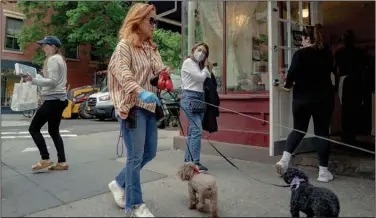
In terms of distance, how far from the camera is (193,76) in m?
4.70

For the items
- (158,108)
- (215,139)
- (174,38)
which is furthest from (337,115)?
(174,38)

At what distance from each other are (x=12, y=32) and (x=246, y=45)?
21.1 m

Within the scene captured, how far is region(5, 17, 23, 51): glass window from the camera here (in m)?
22.8

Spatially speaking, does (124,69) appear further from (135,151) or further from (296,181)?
(296,181)

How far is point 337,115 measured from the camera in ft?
22.0

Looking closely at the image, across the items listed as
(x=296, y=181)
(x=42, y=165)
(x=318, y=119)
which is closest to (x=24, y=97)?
(x=42, y=165)

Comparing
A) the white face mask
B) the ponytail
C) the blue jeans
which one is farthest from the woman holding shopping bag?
the ponytail

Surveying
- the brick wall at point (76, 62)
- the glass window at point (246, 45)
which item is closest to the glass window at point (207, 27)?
the glass window at point (246, 45)

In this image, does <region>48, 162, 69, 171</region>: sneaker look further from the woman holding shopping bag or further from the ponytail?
the ponytail

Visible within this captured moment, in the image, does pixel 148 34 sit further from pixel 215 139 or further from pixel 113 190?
pixel 215 139

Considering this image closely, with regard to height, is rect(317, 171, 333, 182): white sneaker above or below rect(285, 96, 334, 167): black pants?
below

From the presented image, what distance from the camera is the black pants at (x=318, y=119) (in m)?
4.33

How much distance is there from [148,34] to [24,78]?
2.24 metres

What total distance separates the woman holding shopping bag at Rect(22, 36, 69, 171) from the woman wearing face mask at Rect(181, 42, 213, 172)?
66.0 inches
